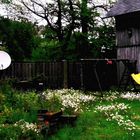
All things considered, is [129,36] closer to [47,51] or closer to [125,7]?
[125,7]

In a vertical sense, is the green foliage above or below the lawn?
above

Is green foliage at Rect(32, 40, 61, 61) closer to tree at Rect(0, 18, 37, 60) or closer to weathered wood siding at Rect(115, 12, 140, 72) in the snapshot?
tree at Rect(0, 18, 37, 60)

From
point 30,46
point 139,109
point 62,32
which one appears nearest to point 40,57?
point 62,32

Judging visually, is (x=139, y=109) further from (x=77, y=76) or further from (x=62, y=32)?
(x=62, y=32)

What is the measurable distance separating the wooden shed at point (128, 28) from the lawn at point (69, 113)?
1229cm

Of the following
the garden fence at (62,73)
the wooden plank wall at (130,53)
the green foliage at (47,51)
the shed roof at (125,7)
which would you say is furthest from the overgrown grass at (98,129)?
the green foliage at (47,51)

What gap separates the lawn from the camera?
38.9 ft

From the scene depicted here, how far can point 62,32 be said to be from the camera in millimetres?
43156

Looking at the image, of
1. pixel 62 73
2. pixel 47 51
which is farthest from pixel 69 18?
pixel 62 73

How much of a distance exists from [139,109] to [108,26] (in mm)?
25569

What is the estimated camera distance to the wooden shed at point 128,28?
30031 millimetres

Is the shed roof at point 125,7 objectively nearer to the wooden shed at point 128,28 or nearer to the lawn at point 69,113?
the wooden shed at point 128,28

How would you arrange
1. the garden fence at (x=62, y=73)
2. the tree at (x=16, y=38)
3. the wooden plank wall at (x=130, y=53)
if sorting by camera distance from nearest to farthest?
the garden fence at (x=62, y=73) → the wooden plank wall at (x=130, y=53) → the tree at (x=16, y=38)

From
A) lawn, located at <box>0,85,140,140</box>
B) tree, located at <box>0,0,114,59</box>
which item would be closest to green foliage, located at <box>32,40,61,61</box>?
tree, located at <box>0,0,114,59</box>
